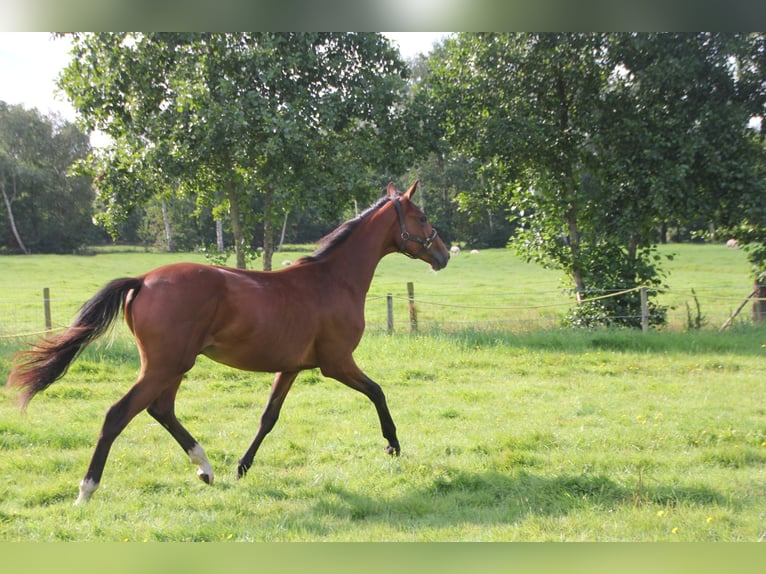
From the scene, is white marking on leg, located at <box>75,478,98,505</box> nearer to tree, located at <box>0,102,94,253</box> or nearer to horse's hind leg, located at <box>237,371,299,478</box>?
horse's hind leg, located at <box>237,371,299,478</box>

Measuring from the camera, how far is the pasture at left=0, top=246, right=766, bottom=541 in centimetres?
380

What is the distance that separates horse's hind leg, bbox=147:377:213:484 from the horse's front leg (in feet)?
3.54

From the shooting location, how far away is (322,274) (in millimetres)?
4941

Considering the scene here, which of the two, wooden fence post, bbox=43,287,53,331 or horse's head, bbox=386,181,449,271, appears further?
wooden fence post, bbox=43,287,53,331

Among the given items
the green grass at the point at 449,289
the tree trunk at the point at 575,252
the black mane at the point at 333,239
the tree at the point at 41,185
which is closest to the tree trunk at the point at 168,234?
the green grass at the point at 449,289

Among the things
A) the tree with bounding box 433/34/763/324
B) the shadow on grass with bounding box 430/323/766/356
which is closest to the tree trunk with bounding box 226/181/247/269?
the shadow on grass with bounding box 430/323/766/356

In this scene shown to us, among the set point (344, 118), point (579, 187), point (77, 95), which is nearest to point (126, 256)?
point (77, 95)

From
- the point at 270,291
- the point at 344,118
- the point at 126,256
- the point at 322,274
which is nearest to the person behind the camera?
the point at 270,291

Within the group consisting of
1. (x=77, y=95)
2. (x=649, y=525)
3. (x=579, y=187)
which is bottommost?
(x=649, y=525)

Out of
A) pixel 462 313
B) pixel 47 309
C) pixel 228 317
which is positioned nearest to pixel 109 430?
pixel 228 317

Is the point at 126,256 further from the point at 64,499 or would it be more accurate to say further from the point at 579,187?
the point at 64,499

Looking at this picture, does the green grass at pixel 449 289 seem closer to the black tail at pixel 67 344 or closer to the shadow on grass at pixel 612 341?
the shadow on grass at pixel 612 341

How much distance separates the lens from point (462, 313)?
15.0m

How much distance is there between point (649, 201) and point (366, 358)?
5.70m
